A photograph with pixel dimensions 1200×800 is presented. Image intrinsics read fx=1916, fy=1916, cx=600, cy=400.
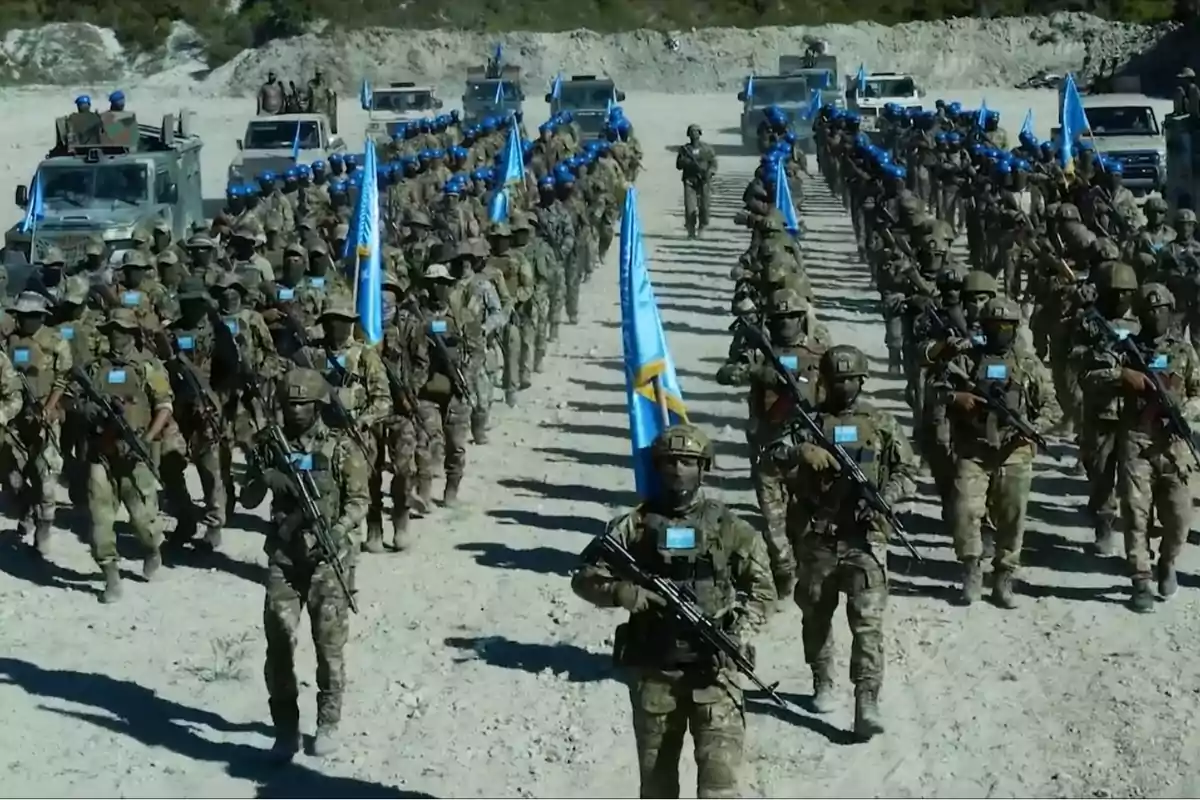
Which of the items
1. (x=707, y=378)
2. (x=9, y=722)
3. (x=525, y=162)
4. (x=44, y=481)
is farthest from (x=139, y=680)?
(x=525, y=162)

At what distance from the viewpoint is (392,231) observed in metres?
19.8

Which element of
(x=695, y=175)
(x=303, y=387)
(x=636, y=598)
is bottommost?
(x=695, y=175)

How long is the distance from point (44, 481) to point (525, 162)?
51.6 ft

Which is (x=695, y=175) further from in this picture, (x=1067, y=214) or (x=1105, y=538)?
(x=1105, y=538)

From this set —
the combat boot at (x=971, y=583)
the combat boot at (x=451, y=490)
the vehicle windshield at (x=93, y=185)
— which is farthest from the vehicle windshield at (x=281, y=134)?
the combat boot at (x=971, y=583)

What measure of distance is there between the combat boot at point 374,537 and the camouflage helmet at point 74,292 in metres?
2.68

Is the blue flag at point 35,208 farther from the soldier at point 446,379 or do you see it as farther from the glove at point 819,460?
the glove at point 819,460

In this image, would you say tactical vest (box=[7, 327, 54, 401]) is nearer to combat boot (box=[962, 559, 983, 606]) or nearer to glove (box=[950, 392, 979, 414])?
glove (box=[950, 392, 979, 414])

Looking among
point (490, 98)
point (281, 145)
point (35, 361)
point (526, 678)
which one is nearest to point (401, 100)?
point (490, 98)

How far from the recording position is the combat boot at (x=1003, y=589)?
1104cm

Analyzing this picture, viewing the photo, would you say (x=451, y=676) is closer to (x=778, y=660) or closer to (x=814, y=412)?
(x=778, y=660)

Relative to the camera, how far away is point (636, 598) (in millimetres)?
6785

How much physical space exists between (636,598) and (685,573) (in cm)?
20

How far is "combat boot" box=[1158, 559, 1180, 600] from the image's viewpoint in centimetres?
1109
